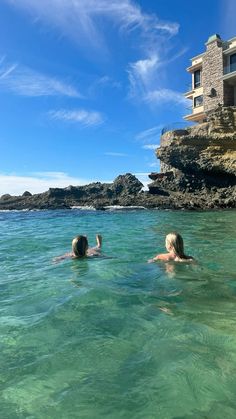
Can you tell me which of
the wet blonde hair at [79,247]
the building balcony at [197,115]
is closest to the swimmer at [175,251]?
the wet blonde hair at [79,247]

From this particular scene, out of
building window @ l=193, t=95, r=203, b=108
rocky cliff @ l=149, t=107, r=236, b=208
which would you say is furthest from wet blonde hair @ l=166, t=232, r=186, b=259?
building window @ l=193, t=95, r=203, b=108

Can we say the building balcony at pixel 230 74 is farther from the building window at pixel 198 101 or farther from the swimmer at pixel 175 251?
the swimmer at pixel 175 251

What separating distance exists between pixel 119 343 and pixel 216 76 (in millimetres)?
43171

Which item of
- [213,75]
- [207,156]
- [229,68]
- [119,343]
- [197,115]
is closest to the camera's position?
[119,343]

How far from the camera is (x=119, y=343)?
409 cm

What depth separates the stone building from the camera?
138 ft

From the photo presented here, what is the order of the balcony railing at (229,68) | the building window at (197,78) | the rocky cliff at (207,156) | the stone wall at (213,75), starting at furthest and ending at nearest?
the building window at (197,78) → the stone wall at (213,75) → the balcony railing at (229,68) → the rocky cliff at (207,156)

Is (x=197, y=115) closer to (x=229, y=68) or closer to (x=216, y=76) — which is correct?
(x=216, y=76)

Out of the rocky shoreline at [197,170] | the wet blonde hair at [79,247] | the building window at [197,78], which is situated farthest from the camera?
the building window at [197,78]

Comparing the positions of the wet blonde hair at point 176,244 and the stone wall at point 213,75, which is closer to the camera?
the wet blonde hair at point 176,244

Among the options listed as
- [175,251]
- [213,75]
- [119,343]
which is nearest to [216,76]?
[213,75]

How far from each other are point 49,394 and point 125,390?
0.60 meters

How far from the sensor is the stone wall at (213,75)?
139ft

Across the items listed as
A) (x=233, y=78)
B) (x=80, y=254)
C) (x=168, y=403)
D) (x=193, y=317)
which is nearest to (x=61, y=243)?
(x=80, y=254)
